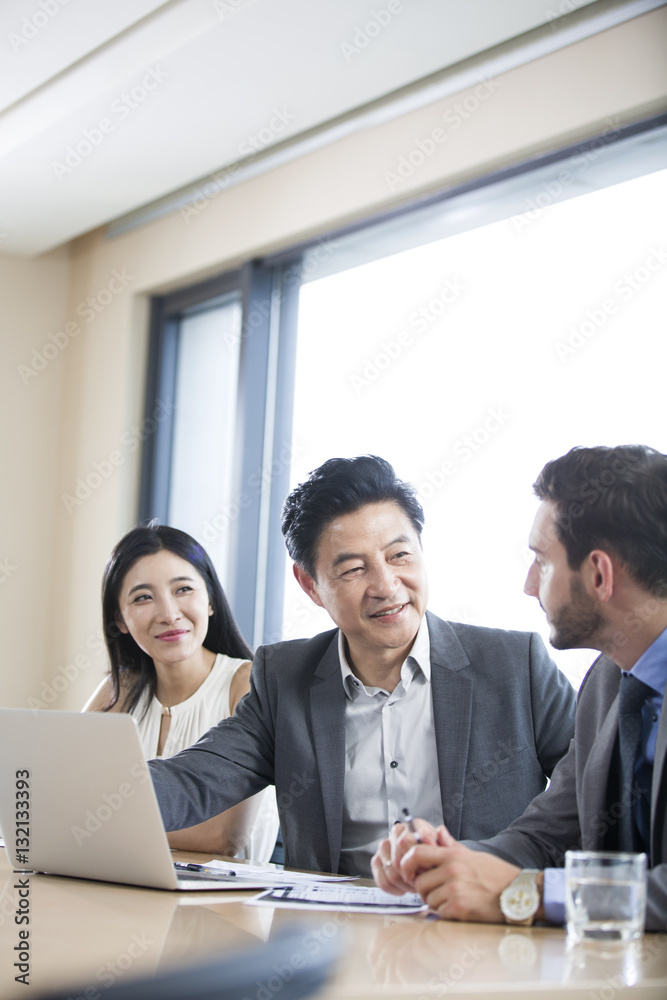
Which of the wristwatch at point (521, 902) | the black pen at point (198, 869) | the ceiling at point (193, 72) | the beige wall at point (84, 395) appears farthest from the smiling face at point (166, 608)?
the wristwatch at point (521, 902)

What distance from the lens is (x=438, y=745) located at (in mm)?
2035

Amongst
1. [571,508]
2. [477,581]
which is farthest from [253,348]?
[571,508]

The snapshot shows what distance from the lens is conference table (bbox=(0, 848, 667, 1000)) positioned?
3.39 ft

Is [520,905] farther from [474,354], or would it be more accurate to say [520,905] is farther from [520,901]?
[474,354]

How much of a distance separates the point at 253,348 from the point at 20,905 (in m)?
2.81

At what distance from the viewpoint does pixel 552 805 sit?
1734 mm

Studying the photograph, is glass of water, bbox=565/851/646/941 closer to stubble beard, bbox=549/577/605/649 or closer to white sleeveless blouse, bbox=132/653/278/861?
stubble beard, bbox=549/577/605/649

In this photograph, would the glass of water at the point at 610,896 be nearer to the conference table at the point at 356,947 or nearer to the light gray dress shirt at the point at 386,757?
the conference table at the point at 356,947

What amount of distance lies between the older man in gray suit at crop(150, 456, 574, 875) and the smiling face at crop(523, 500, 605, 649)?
384 mm

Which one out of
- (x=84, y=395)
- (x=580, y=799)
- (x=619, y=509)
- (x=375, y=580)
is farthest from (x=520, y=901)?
(x=84, y=395)

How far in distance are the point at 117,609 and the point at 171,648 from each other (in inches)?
10.8

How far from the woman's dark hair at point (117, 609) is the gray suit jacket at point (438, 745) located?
0.78 m

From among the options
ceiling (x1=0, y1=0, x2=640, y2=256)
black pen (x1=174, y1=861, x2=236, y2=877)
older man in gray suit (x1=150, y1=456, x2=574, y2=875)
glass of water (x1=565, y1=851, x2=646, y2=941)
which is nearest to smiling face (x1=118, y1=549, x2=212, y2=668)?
older man in gray suit (x1=150, y1=456, x2=574, y2=875)

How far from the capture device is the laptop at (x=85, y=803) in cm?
154
